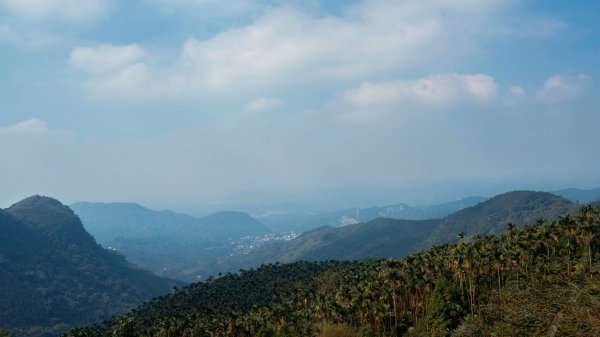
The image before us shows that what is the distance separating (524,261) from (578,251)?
961 centimetres

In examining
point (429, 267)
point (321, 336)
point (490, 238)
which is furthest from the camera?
point (490, 238)

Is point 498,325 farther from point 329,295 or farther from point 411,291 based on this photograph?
point 329,295

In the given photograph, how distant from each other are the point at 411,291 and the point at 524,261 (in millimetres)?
20863

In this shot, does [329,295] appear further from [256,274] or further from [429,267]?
[256,274]

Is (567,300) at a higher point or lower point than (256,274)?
higher

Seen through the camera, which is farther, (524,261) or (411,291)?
(411,291)

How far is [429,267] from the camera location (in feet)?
307

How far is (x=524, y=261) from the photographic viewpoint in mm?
85312

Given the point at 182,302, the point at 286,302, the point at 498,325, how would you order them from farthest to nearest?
the point at 182,302
the point at 286,302
the point at 498,325

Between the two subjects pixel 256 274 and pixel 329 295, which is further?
pixel 256 274

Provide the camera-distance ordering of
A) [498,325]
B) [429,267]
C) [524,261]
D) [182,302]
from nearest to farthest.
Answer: [498,325], [524,261], [429,267], [182,302]

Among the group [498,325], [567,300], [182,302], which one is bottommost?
[182,302]

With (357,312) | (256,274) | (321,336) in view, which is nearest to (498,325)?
(321,336)

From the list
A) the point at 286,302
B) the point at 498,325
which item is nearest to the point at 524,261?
the point at 286,302
